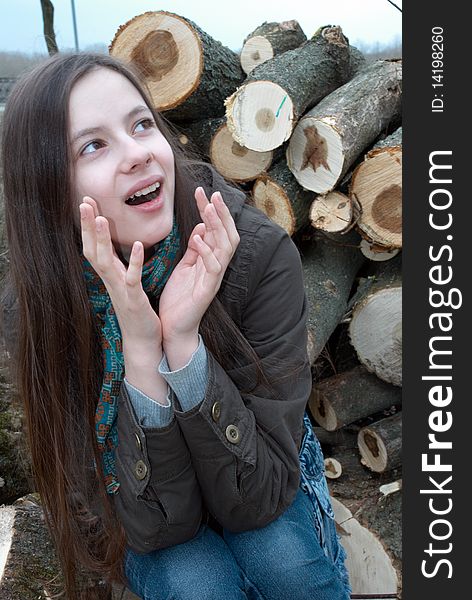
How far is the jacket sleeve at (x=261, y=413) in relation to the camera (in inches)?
45.2

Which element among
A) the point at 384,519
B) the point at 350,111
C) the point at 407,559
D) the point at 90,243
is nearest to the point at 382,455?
the point at 384,519

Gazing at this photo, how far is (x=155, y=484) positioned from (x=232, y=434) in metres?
0.15

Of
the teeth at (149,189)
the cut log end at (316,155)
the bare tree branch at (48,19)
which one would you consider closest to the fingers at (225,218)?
the teeth at (149,189)

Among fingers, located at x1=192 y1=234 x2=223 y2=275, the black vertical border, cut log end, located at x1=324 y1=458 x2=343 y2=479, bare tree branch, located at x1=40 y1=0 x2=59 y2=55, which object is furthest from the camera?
bare tree branch, located at x1=40 y1=0 x2=59 y2=55

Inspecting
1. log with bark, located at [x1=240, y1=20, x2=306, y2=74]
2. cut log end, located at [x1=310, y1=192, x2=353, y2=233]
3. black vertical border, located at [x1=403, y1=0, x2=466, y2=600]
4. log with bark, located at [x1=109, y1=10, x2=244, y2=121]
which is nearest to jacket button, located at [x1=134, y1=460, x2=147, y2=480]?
black vertical border, located at [x1=403, y1=0, x2=466, y2=600]

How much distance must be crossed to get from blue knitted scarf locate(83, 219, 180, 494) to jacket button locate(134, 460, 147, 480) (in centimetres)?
11

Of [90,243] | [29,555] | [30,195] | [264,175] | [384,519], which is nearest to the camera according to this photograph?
[90,243]

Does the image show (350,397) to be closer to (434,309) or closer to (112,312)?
(434,309)

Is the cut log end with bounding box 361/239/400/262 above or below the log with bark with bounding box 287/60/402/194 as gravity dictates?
below

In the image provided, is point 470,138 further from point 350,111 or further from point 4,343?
point 4,343

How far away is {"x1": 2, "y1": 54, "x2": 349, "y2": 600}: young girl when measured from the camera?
3.73 ft

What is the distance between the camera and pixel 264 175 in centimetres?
210

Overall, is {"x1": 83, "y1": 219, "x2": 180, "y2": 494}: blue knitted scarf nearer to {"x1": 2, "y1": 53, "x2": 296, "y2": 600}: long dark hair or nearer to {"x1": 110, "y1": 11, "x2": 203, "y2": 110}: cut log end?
{"x1": 2, "y1": 53, "x2": 296, "y2": 600}: long dark hair

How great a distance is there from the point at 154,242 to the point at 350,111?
3.31 ft
